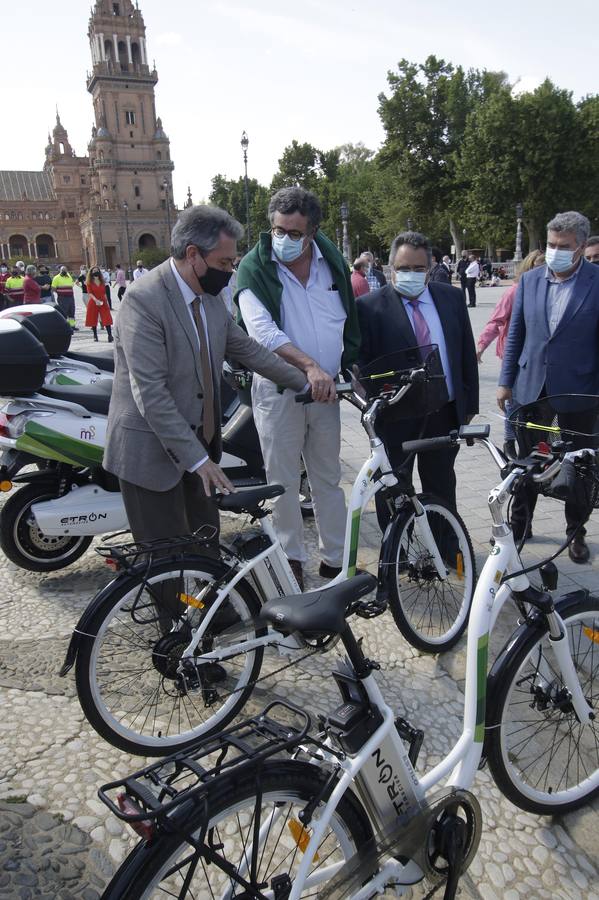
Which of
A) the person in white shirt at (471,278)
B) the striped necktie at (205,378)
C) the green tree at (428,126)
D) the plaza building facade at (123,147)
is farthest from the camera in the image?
the plaza building facade at (123,147)

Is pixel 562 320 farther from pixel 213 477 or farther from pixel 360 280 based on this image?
pixel 360 280

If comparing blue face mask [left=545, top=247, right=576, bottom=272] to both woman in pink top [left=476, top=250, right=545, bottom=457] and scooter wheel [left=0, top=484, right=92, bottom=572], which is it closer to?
woman in pink top [left=476, top=250, right=545, bottom=457]

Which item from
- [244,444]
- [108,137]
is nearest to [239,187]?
[108,137]

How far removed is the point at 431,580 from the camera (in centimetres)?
357

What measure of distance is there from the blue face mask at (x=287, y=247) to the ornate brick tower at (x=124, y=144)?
320 ft

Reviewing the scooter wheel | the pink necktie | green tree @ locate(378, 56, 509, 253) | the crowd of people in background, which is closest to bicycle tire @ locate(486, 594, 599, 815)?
the pink necktie

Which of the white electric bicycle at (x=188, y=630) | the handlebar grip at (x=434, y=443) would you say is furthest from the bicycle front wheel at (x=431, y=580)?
the handlebar grip at (x=434, y=443)

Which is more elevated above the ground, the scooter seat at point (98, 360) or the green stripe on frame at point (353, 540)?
the scooter seat at point (98, 360)

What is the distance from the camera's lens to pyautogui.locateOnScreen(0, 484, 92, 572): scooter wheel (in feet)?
13.8

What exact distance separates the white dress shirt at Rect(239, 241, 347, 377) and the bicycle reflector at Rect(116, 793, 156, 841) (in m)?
2.68

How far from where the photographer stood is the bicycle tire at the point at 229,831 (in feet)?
4.66

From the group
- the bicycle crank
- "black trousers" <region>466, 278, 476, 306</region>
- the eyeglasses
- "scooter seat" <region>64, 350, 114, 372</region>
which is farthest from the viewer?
"black trousers" <region>466, 278, 476, 306</region>

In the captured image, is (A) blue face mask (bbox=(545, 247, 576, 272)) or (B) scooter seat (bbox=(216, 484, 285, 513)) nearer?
(B) scooter seat (bbox=(216, 484, 285, 513))

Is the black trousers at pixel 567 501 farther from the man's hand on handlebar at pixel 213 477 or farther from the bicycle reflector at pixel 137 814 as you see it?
the bicycle reflector at pixel 137 814
